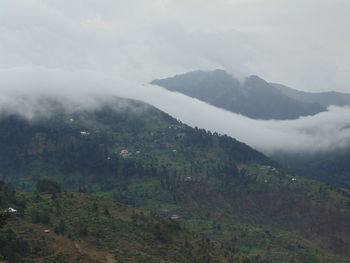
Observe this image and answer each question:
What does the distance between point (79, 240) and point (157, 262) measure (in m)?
21.8

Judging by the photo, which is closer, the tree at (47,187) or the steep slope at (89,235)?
the steep slope at (89,235)

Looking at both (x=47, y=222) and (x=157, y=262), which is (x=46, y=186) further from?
(x=157, y=262)

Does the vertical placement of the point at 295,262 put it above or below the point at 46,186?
below

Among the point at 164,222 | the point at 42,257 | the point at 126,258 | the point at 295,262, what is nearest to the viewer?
the point at 42,257

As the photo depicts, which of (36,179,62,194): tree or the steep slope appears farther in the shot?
(36,179,62,194): tree

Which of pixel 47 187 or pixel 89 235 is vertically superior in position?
pixel 47 187

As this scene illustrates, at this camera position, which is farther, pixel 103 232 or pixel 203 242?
pixel 203 242

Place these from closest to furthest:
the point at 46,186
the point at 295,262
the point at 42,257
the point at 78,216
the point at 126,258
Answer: the point at 42,257 → the point at 126,258 → the point at 78,216 → the point at 46,186 → the point at 295,262

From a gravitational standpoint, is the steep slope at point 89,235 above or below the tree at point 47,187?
below

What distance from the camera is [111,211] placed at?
15862cm

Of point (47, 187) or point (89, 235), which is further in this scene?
point (47, 187)

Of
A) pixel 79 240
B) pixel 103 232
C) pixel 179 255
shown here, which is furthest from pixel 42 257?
pixel 179 255

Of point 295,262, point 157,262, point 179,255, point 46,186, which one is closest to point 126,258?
point 157,262

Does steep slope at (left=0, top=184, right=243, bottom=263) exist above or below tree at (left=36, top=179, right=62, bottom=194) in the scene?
below
